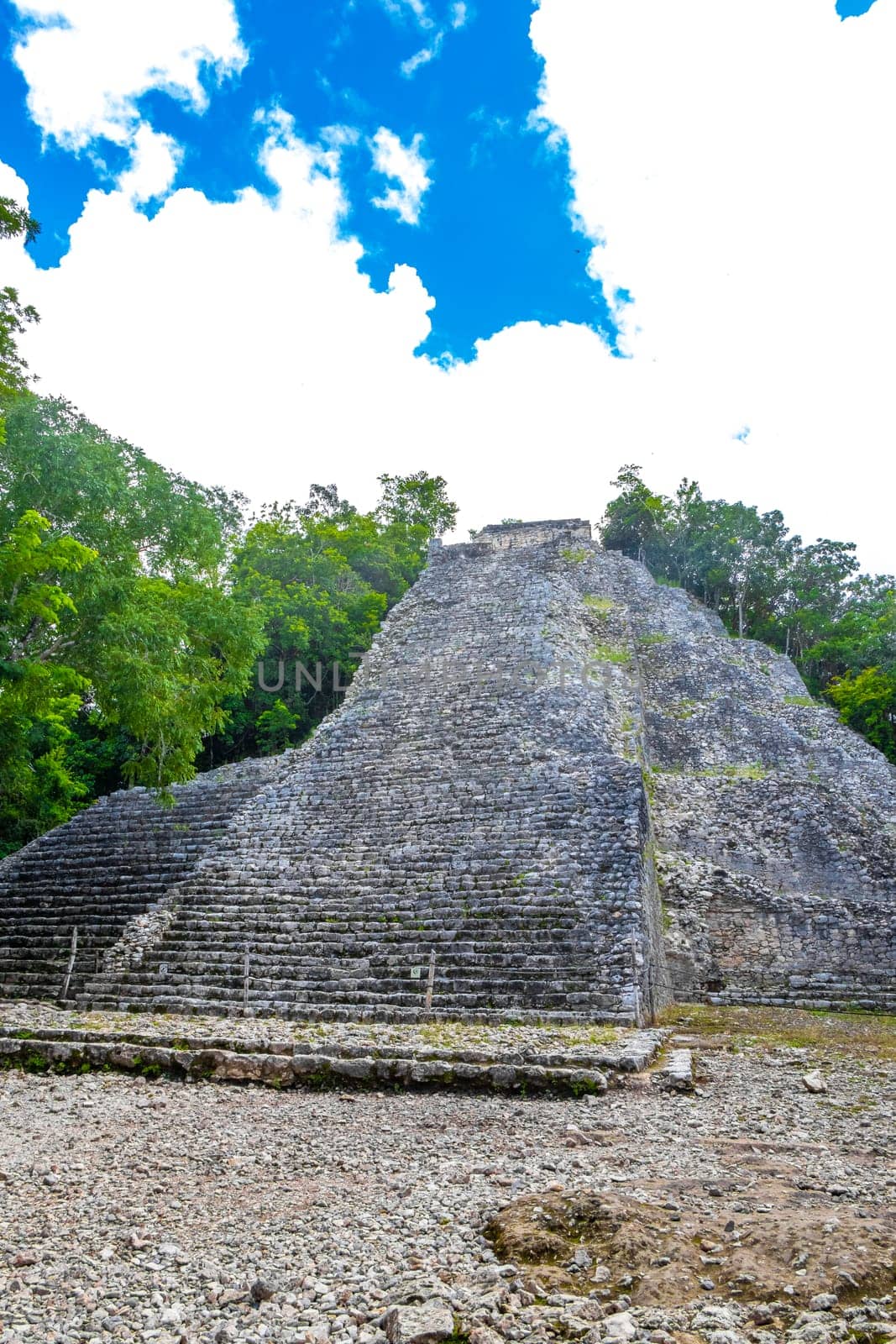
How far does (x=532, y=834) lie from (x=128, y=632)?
560cm

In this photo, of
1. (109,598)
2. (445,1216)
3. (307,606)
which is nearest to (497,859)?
(109,598)

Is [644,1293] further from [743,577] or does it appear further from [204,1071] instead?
[743,577]

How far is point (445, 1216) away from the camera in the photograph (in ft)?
9.82

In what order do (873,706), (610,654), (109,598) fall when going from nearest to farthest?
1. (109,598)
2. (610,654)
3. (873,706)

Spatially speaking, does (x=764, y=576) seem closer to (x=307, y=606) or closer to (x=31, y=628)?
(x=307, y=606)

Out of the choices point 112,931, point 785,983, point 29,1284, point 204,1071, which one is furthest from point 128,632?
point 785,983

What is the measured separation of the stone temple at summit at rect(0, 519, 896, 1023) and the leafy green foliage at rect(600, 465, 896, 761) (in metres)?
8.29

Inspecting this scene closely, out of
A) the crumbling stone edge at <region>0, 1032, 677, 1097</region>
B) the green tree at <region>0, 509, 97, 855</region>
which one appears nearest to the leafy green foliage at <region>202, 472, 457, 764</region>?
the green tree at <region>0, 509, 97, 855</region>

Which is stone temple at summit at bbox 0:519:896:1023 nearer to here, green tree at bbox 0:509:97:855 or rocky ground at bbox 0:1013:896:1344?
green tree at bbox 0:509:97:855

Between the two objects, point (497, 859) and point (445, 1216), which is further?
point (497, 859)

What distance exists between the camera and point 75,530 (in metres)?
9.55

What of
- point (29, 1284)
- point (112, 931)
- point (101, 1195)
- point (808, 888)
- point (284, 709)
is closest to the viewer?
point (29, 1284)

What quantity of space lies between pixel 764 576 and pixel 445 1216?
92.7ft

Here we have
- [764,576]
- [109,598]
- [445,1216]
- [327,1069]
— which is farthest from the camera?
[764,576]
